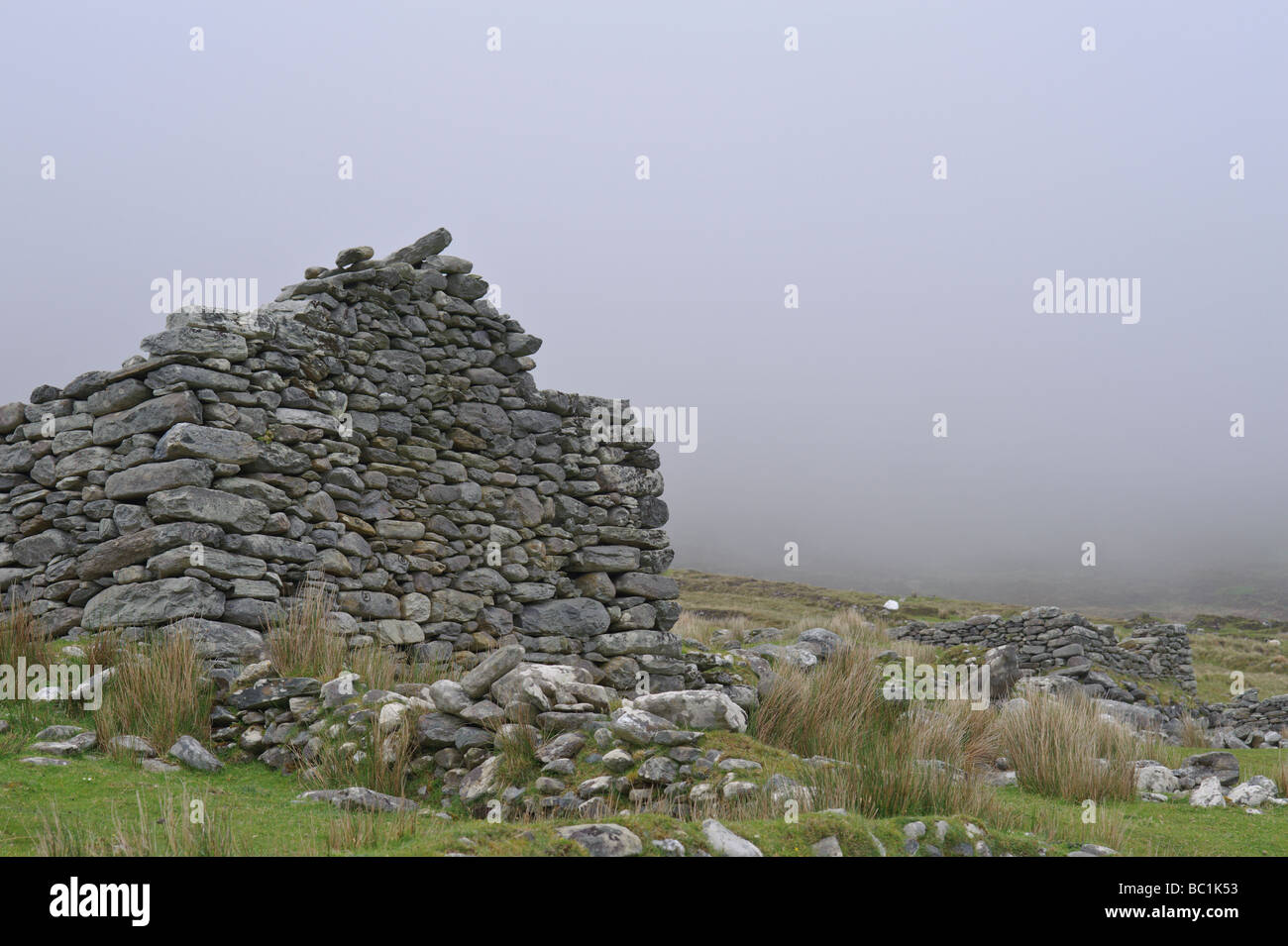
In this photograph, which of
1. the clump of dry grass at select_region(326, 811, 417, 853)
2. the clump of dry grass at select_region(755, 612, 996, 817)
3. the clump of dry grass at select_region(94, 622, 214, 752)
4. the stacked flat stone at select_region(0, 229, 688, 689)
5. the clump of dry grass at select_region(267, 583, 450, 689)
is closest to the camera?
the clump of dry grass at select_region(326, 811, 417, 853)

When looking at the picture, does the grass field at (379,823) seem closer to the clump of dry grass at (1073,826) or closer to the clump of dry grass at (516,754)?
the clump of dry grass at (1073,826)

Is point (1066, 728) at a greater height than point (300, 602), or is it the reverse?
point (300, 602)

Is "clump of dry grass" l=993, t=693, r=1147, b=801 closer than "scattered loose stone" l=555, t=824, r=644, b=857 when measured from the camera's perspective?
No

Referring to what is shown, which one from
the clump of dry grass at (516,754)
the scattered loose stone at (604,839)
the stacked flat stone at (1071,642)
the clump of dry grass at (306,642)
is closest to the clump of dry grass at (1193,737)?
the stacked flat stone at (1071,642)

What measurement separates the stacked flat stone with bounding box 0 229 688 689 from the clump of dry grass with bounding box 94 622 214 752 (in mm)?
544

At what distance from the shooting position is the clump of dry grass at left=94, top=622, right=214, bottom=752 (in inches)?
232

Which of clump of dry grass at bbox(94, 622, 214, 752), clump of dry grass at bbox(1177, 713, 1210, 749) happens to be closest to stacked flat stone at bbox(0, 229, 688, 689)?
clump of dry grass at bbox(94, 622, 214, 752)

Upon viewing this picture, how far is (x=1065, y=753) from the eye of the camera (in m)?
7.27

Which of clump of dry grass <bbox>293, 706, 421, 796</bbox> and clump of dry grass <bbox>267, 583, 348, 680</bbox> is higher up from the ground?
clump of dry grass <bbox>267, 583, 348, 680</bbox>

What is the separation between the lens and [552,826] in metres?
3.79

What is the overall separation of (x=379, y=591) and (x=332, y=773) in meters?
3.48

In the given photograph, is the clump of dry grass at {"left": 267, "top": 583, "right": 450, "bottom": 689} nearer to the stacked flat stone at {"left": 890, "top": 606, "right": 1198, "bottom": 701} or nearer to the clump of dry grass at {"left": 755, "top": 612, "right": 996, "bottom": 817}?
→ the clump of dry grass at {"left": 755, "top": 612, "right": 996, "bottom": 817}

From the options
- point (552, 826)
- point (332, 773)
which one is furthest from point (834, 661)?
point (552, 826)
